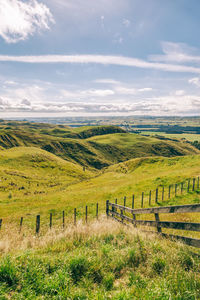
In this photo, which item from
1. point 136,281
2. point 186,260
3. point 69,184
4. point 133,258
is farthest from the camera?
point 69,184

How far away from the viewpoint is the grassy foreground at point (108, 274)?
432 cm

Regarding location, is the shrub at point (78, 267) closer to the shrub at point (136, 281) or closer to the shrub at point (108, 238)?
the shrub at point (136, 281)

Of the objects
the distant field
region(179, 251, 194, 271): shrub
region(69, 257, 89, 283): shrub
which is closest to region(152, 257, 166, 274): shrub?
region(179, 251, 194, 271): shrub

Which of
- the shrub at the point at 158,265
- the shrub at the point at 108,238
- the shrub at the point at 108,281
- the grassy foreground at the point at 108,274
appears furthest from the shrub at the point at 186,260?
the shrub at the point at 108,238

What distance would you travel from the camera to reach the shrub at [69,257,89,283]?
17.5ft

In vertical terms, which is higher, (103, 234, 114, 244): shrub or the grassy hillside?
(103, 234, 114, 244): shrub

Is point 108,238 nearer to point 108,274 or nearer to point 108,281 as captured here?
point 108,274

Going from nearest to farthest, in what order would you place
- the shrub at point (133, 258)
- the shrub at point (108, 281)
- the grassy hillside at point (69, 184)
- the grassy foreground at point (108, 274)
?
the grassy foreground at point (108, 274)
the shrub at point (108, 281)
the shrub at point (133, 258)
the grassy hillside at point (69, 184)

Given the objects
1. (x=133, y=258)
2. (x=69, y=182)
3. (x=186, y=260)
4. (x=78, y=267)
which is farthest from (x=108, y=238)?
(x=69, y=182)

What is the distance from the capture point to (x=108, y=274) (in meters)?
5.27

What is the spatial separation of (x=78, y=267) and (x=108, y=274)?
966mm

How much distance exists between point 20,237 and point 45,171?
85.1 m

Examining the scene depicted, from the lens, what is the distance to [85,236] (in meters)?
8.09

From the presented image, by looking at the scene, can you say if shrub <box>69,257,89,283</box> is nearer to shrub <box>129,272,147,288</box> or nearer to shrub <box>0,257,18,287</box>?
shrub <box>129,272,147,288</box>
